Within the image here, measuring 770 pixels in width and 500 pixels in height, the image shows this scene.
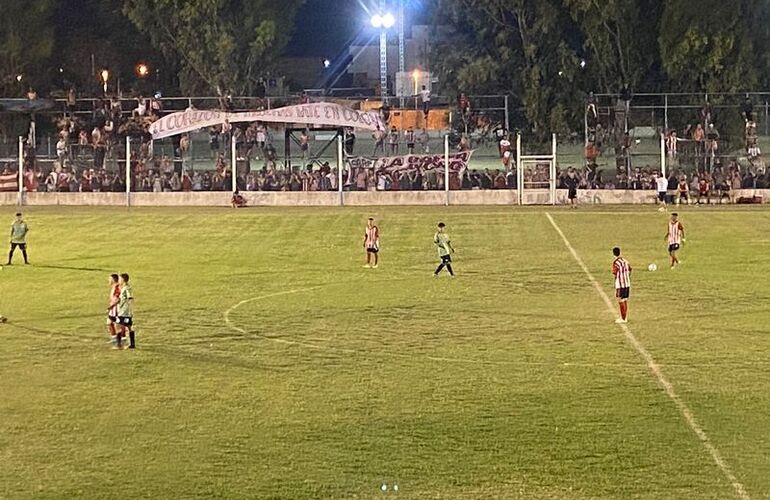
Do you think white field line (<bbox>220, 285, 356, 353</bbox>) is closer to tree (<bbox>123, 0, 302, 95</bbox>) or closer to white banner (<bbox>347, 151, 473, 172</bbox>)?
white banner (<bbox>347, 151, 473, 172</bbox>)

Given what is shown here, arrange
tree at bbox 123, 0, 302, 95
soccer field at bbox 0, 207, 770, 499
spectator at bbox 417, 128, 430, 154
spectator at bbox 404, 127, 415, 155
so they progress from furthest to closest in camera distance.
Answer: tree at bbox 123, 0, 302, 95 < spectator at bbox 417, 128, 430, 154 < spectator at bbox 404, 127, 415, 155 < soccer field at bbox 0, 207, 770, 499

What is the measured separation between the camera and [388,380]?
1894cm

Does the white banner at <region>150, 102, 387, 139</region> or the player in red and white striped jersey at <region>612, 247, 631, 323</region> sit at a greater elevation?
the white banner at <region>150, 102, 387, 139</region>

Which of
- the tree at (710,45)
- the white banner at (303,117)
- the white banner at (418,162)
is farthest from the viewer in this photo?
the tree at (710,45)

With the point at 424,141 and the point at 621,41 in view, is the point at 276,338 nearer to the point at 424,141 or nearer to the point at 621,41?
the point at 424,141

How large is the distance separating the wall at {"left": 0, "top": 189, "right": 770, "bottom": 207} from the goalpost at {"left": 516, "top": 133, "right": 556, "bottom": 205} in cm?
5

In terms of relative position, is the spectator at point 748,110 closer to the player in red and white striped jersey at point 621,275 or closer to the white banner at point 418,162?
the white banner at point 418,162

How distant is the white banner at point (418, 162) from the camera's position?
59.9 m

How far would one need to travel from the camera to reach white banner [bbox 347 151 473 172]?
5991 cm

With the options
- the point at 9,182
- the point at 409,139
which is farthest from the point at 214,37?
the point at 409,139

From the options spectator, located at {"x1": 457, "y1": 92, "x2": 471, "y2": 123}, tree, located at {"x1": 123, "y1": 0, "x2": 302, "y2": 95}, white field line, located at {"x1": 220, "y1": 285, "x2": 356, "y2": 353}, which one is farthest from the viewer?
tree, located at {"x1": 123, "y1": 0, "x2": 302, "y2": 95}

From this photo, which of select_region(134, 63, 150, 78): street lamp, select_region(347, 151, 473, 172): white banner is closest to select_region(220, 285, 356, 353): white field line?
select_region(347, 151, 473, 172): white banner

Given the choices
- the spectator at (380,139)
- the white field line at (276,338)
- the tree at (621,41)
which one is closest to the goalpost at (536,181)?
the spectator at (380,139)

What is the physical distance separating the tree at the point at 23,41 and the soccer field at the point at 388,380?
1696 inches
